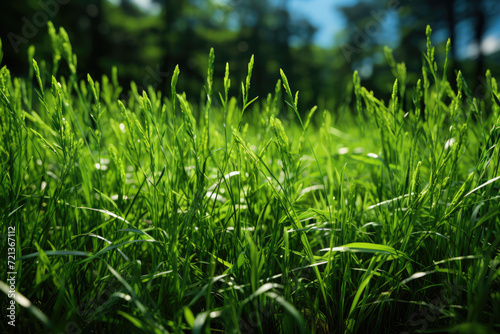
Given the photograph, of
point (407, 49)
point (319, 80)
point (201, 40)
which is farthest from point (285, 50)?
point (407, 49)

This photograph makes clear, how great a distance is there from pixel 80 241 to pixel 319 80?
714 inches

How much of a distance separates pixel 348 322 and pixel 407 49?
13.3m

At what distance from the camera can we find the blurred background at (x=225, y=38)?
8.34m

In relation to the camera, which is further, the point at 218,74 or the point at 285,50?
the point at 285,50

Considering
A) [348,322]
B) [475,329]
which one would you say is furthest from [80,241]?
[475,329]

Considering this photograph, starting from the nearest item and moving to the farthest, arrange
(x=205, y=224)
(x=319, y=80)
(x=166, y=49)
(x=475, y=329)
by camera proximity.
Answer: (x=475, y=329), (x=205, y=224), (x=166, y=49), (x=319, y=80)

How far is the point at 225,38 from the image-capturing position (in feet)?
45.3

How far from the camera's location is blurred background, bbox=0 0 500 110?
8.34 meters

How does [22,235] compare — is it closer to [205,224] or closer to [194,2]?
[205,224]

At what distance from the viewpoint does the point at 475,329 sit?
35 cm

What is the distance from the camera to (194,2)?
43.1 feet

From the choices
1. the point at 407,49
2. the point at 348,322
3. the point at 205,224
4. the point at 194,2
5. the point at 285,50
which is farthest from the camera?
the point at 285,50

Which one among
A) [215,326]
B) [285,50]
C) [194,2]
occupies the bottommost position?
[215,326]

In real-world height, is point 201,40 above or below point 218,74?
above
